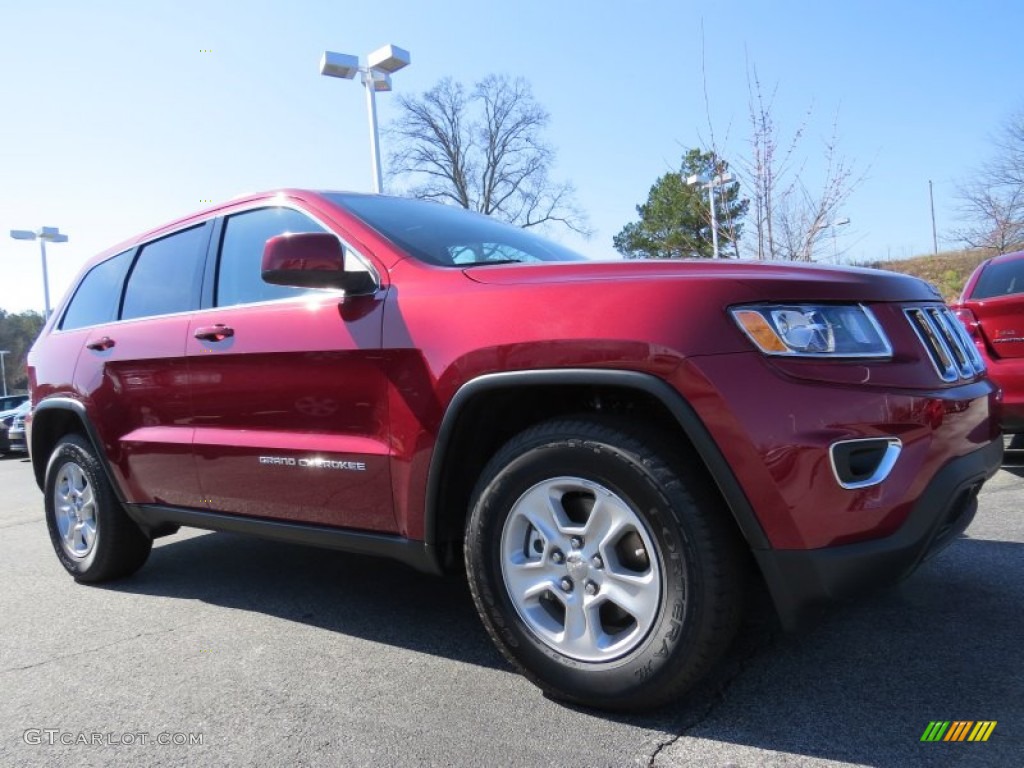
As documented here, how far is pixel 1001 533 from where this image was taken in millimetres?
3902

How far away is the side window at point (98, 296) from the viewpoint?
4270 millimetres

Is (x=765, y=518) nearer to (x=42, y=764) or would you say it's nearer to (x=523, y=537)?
(x=523, y=537)

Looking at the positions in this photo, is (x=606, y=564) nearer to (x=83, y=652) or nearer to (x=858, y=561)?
(x=858, y=561)

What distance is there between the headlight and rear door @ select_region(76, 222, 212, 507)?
8.28 ft

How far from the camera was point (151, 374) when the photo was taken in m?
3.64

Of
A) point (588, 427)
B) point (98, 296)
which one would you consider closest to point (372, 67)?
point (98, 296)

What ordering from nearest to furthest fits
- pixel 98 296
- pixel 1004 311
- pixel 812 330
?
pixel 812 330 < pixel 98 296 < pixel 1004 311

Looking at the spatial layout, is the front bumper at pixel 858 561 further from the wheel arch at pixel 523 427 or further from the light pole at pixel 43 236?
the light pole at pixel 43 236

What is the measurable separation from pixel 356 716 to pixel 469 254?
1736 millimetres

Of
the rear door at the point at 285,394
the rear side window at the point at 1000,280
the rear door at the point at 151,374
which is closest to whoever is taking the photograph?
the rear door at the point at 285,394

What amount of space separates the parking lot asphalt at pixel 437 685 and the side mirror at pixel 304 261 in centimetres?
141

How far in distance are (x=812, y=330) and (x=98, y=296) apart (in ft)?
13.1
